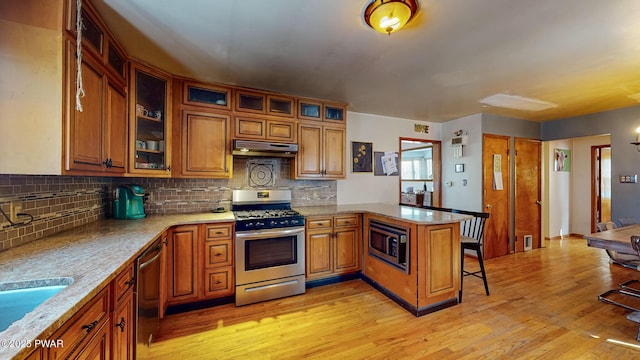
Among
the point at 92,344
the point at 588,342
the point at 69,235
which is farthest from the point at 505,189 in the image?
the point at 69,235

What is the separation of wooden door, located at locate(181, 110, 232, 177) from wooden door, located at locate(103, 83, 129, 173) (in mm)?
564

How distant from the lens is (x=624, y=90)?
3027 millimetres

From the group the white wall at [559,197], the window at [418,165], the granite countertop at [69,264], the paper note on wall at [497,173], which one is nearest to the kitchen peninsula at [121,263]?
the granite countertop at [69,264]

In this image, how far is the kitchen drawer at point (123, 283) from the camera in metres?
1.24

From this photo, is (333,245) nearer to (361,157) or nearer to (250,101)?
(361,157)

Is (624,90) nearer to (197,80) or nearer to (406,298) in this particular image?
(406,298)

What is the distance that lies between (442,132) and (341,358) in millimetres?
4213

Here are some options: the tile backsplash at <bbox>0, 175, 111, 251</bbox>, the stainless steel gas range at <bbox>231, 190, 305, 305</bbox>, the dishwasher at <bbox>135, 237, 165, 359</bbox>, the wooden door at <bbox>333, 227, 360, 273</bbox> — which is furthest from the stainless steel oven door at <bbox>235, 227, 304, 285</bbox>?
the tile backsplash at <bbox>0, 175, 111, 251</bbox>

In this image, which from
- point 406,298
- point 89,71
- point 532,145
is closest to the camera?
point 89,71

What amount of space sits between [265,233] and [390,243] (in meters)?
1.37

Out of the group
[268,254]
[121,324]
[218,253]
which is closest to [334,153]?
[268,254]

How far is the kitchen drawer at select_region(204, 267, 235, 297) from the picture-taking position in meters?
2.53

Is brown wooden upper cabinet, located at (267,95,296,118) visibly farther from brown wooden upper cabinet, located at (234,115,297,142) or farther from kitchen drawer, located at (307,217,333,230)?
kitchen drawer, located at (307,217,333,230)

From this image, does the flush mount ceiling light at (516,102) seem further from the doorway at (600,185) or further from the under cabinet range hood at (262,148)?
the doorway at (600,185)
